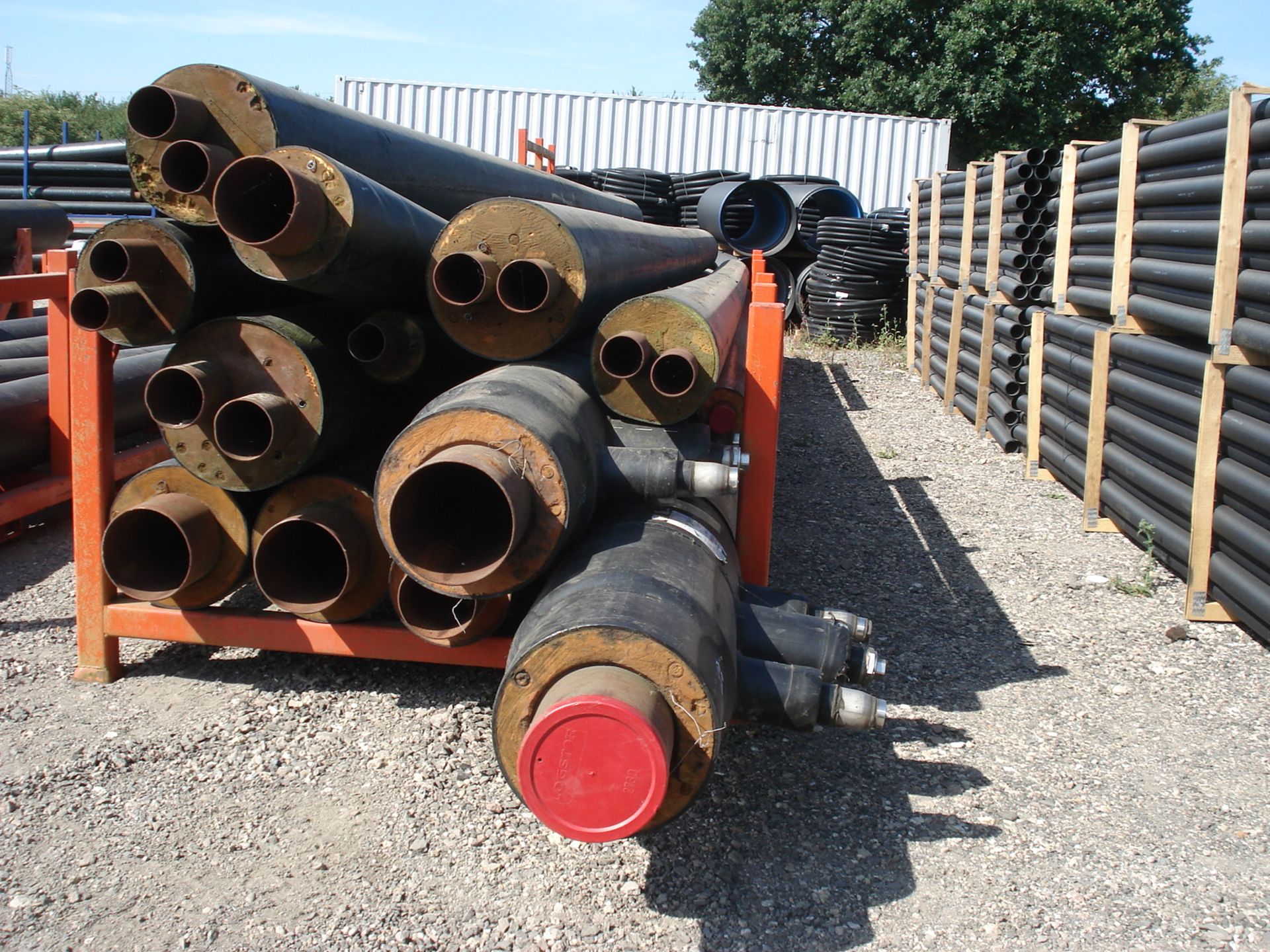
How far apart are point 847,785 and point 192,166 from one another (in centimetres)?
279

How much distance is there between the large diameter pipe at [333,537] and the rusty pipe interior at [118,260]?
814 millimetres

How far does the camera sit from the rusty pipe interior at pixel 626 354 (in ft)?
10.4

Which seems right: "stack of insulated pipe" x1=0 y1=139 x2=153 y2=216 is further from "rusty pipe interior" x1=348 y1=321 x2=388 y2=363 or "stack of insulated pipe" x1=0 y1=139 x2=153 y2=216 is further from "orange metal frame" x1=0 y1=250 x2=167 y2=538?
"rusty pipe interior" x1=348 y1=321 x2=388 y2=363

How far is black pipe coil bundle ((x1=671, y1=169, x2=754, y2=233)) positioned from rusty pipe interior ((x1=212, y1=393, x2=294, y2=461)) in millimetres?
9895

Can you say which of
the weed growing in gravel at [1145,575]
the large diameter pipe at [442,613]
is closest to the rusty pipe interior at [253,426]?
the large diameter pipe at [442,613]

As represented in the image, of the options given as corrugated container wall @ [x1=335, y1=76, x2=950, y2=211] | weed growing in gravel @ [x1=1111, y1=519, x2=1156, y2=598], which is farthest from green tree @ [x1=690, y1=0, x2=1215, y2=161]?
weed growing in gravel @ [x1=1111, y1=519, x2=1156, y2=598]

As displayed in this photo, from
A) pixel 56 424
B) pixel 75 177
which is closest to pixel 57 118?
pixel 75 177

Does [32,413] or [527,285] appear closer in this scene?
[527,285]

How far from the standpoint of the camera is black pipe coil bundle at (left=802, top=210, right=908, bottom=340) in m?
12.9

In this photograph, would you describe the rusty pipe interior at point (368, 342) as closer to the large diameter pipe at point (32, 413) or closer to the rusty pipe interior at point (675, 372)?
the rusty pipe interior at point (675, 372)

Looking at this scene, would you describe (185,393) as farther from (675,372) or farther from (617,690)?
(617,690)

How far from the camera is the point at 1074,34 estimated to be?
25266 mm

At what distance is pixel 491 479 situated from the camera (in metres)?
2.71

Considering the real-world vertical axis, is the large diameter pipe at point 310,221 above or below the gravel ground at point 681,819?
above
